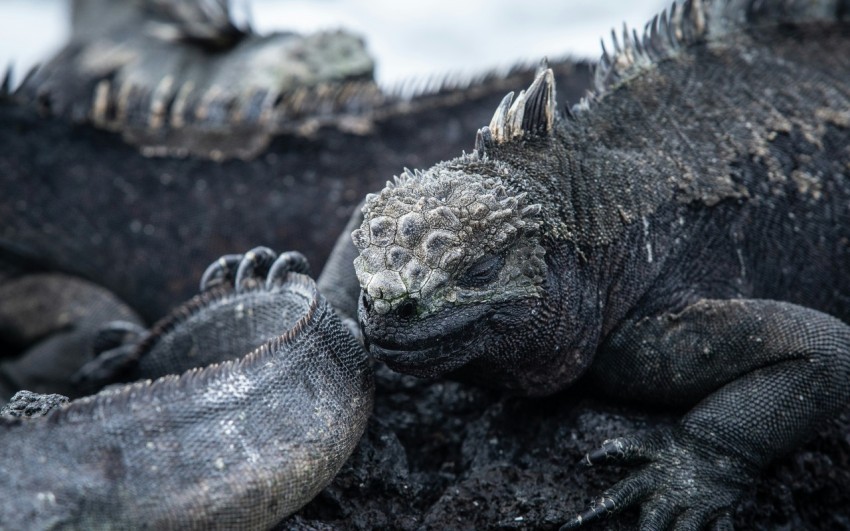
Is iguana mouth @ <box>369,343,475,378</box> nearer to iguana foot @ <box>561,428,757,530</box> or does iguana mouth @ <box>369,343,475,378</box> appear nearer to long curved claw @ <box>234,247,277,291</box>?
iguana foot @ <box>561,428,757,530</box>

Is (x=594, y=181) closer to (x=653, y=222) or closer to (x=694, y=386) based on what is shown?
(x=653, y=222)

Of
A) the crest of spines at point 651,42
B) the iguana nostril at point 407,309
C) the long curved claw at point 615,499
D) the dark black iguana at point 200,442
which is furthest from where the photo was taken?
the crest of spines at point 651,42

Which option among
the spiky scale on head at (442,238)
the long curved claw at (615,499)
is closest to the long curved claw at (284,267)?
the spiky scale on head at (442,238)

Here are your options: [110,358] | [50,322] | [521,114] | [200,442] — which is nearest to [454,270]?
[521,114]

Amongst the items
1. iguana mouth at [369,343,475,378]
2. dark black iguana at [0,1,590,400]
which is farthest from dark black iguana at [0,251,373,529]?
dark black iguana at [0,1,590,400]

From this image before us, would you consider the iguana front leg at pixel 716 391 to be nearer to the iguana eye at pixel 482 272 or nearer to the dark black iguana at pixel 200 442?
the iguana eye at pixel 482 272

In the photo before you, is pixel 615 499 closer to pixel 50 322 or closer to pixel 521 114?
pixel 521 114

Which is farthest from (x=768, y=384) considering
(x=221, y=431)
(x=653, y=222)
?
(x=221, y=431)
